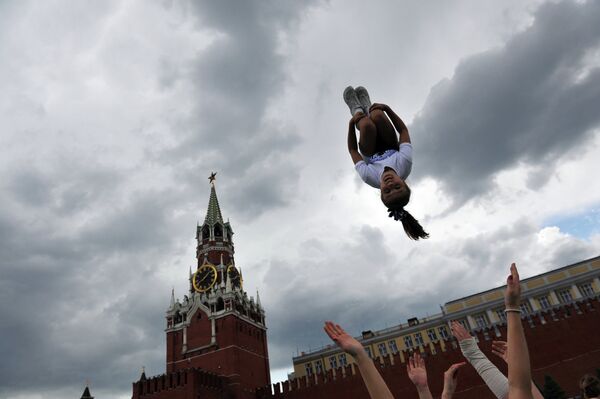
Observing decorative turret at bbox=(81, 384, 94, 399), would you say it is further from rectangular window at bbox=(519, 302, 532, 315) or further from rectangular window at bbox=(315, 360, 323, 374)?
rectangular window at bbox=(519, 302, 532, 315)

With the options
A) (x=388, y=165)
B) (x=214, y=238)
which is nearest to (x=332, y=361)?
(x=214, y=238)

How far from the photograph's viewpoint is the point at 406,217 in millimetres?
6445

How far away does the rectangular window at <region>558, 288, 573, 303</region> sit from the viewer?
1641 inches

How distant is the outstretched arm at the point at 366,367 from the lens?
2.64m

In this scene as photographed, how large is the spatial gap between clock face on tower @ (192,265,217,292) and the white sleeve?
141 feet

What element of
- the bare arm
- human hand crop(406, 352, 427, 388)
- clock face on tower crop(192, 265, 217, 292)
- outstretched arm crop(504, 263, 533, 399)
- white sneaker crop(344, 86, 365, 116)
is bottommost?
outstretched arm crop(504, 263, 533, 399)

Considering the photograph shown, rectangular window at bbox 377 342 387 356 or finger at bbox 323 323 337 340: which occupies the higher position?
rectangular window at bbox 377 342 387 356

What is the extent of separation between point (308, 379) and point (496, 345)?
3517cm

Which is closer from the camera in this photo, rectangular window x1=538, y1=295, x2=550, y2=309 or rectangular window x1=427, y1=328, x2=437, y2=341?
rectangular window x1=538, y1=295, x2=550, y2=309

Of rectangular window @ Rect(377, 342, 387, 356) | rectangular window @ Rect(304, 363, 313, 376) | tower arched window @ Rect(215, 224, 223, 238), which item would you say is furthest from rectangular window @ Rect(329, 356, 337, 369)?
tower arched window @ Rect(215, 224, 223, 238)

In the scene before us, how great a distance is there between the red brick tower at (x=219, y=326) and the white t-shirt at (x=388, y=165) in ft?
114

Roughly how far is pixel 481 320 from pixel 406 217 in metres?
43.8

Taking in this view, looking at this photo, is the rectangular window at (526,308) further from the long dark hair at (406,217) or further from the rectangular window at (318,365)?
the long dark hair at (406,217)

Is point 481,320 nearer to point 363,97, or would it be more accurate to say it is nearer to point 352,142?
point 352,142
